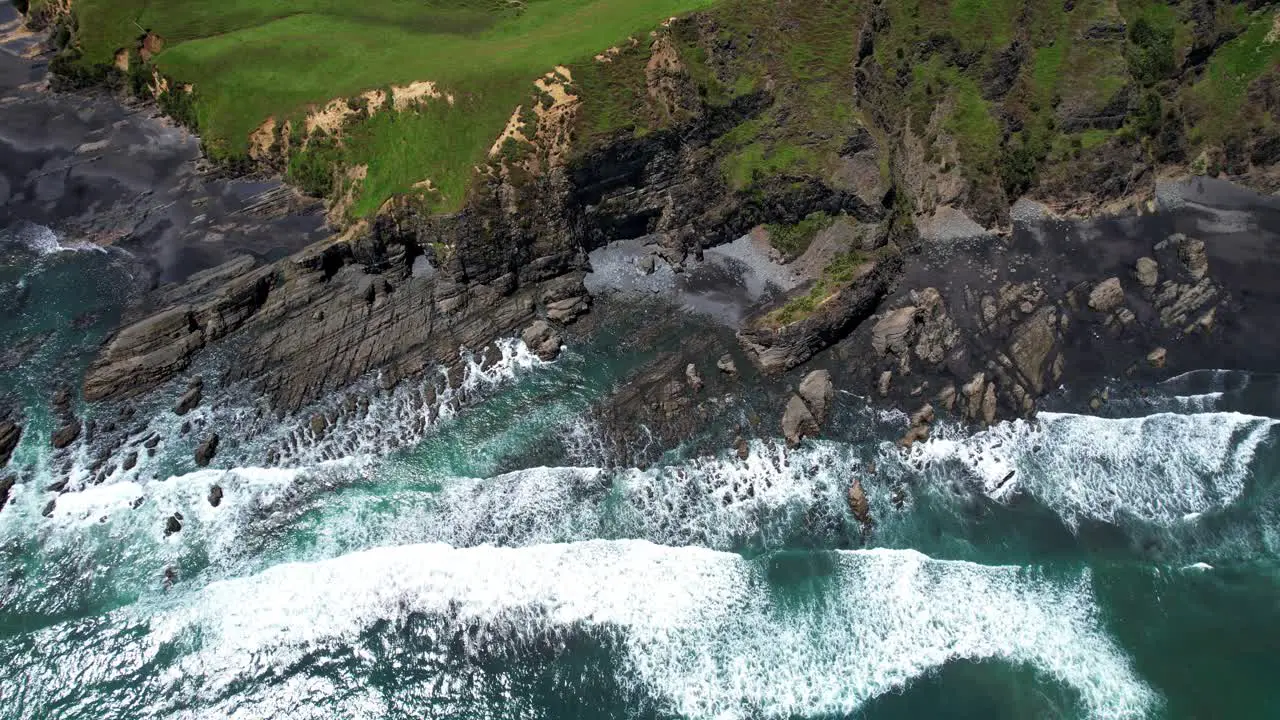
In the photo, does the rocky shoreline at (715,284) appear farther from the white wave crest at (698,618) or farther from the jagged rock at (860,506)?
the white wave crest at (698,618)

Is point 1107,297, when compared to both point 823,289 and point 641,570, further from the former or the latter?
point 641,570

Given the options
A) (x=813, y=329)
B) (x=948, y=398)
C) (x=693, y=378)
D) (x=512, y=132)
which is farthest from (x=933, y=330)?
(x=512, y=132)

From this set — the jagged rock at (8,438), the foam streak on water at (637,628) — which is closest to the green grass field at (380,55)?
the jagged rock at (8,438)

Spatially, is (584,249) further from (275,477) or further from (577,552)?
(275,477)

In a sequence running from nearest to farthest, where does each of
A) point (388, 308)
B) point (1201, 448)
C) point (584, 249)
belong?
1. point (1201, 448)
2. point (388, 308)
3. point (584, 249)

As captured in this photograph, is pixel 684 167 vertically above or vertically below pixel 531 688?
above

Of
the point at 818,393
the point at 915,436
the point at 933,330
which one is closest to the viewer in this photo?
the point at 915,436

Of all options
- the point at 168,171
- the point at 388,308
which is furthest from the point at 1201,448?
the point at 168,171
